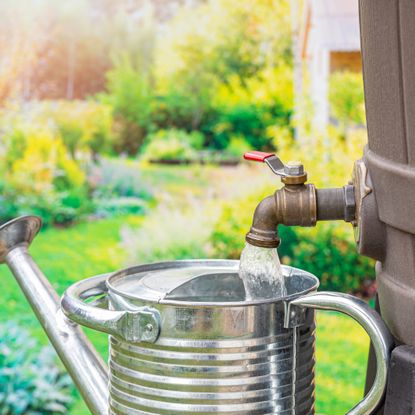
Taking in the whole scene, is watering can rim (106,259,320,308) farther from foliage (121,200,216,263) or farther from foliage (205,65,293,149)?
foliage (205,65,293,149)

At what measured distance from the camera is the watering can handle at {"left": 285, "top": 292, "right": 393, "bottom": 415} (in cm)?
109

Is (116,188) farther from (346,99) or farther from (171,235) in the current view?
(346,99)

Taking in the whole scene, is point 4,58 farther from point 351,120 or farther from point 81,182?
point 351,120

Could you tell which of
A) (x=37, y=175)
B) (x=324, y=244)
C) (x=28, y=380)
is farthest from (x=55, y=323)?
(x=37, y=175)

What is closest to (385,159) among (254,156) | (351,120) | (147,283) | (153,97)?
(254,156)

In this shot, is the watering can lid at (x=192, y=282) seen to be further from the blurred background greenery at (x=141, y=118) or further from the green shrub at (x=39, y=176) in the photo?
the green shrub at (x=39, y=176)

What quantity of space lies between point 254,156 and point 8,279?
4183mm

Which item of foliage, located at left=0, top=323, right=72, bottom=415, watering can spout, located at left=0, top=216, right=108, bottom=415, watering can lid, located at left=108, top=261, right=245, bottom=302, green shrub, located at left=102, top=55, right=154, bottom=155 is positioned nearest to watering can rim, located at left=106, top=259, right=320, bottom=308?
watering can lid, located at left=108, top=261, right=245, bottom=302

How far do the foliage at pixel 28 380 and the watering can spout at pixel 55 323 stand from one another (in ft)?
7.71

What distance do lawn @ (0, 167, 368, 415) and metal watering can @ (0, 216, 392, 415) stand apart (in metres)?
3.09

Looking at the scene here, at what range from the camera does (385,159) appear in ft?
3.53

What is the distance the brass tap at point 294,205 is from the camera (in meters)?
1.19

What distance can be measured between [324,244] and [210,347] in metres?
4.01

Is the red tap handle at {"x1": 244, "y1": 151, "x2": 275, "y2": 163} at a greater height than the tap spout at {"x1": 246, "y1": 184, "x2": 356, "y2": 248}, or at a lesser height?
greater
